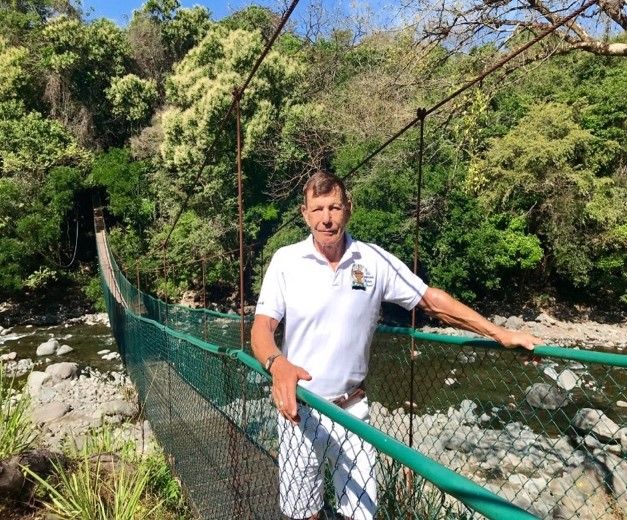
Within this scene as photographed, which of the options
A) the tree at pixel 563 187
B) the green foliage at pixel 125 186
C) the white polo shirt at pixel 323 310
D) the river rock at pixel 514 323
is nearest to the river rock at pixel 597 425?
the white polo shirt at pixel 323 310

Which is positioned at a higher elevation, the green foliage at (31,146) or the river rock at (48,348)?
the green foliage at (31,146)

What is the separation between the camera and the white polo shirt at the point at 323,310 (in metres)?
1.20

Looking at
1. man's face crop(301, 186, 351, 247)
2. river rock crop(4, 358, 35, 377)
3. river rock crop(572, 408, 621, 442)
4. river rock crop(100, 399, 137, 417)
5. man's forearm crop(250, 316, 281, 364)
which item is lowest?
river rock crop(4, 358, 35, 377)

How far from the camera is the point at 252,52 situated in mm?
10773

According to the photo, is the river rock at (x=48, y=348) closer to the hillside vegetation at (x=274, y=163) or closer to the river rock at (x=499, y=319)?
the hillside vegetation at (x=274, y=163)

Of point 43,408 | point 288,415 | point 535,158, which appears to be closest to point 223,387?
point 288,415

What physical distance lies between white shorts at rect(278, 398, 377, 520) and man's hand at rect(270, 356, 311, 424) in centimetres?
23

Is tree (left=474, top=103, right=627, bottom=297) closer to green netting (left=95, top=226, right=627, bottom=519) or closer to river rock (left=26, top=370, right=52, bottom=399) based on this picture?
green netting (left=95, top=226, right=627, bottom=519)

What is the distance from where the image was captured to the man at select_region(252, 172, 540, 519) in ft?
3.95

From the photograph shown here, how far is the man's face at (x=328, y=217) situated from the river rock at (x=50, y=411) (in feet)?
17.2

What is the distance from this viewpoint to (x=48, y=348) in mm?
8812

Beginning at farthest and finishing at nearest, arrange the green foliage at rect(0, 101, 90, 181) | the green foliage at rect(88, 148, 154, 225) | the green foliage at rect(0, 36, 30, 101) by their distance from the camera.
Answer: the green foliage at rect(0, 36, 30, 101) < the green foliage at rect(88, 148, 154, 225) < the green foliage at rect(0, 101, 90, 181)

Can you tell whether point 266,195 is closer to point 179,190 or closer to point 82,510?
point 179,190

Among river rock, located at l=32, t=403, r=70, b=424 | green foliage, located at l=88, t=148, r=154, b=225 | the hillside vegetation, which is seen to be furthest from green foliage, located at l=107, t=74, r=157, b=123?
river rock, located at l=32, t=403, r=70, b=424
